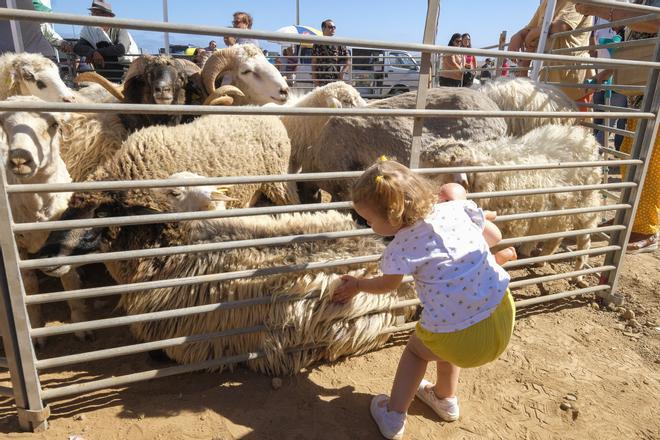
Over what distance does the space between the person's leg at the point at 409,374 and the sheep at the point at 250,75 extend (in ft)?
13.9

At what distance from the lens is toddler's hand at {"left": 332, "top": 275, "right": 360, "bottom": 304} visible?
A: 2.37 metres

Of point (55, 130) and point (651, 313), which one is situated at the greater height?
point (55, 130)

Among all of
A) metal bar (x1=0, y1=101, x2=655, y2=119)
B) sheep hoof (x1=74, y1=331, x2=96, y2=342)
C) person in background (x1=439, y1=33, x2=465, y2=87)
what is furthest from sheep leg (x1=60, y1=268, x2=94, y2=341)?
person in background (x1=439, y1=33, x2=465, y2=87)

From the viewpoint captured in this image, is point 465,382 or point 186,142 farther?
point 186,142

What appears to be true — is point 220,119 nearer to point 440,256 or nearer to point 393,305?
point 393,305

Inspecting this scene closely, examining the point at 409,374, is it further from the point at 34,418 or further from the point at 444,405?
the point at 34,418

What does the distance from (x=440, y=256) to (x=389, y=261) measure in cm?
23

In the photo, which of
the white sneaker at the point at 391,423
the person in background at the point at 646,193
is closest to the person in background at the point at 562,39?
the person in background at the point at 646,193

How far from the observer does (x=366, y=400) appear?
255cm

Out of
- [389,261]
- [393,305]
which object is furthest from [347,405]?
[389,261]

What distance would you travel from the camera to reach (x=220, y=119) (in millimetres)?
4316

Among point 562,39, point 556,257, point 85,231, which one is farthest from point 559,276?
point 562,39

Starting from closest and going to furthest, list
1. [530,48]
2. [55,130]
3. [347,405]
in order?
[347,405] → [55,130] → [530,48]

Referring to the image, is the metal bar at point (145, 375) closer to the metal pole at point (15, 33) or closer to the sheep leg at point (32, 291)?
the sheep leg at point (32, 291)
